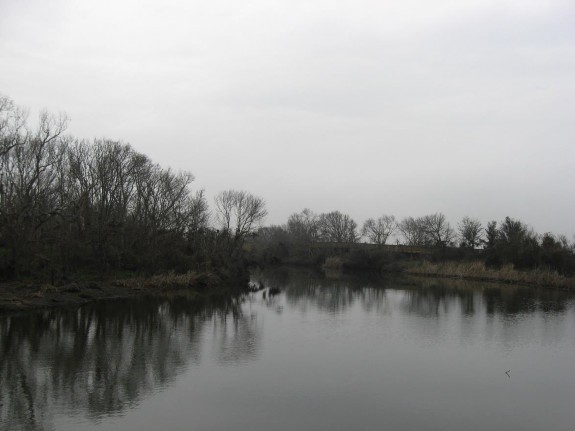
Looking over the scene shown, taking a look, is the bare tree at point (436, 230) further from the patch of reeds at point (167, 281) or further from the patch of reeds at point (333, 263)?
the patch of reeds at point (167, 281)

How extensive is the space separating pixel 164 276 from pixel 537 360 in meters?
25.3

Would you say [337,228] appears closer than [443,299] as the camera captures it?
No

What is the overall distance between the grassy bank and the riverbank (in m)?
26.3

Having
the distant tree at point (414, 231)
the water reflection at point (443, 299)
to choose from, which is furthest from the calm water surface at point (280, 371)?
the distant tree at point (414, 231)

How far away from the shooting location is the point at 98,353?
13.5 metres

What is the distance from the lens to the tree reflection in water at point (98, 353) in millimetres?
9256

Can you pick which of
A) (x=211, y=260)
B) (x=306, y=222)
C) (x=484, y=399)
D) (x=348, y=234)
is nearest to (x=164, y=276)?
(x=211, y=260)

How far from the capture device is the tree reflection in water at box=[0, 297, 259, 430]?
30.4ft

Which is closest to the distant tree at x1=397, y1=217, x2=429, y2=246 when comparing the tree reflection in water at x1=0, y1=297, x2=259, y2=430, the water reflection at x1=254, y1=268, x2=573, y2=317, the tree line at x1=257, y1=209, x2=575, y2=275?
the tree line at x1=257, y1=209, x2=575, y2=275

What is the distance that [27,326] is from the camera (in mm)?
17234

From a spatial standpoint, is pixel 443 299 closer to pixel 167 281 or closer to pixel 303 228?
pixel 167 281

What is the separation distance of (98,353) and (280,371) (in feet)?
17.2

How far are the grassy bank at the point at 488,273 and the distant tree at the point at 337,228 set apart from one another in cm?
3568

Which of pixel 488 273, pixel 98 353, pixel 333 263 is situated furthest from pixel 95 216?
pixel 333 263
